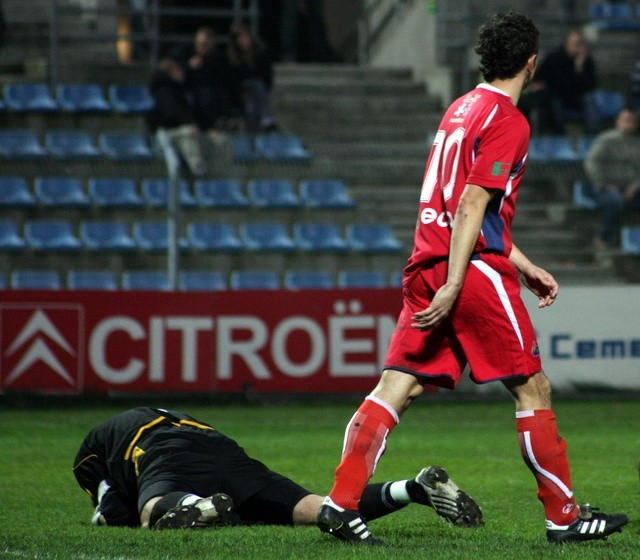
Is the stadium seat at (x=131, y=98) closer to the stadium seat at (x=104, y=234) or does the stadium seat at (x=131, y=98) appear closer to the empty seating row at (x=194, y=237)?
the empty seating row at (x=194, y=237)

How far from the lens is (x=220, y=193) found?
50.3ft

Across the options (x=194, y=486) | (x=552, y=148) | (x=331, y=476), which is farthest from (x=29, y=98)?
(x=194, y=486)

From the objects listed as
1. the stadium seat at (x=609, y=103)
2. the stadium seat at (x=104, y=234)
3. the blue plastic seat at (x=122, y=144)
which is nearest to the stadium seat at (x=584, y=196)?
the stadium seat at (x=609, y=103)

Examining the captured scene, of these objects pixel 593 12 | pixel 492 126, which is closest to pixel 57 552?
pixel 492 126

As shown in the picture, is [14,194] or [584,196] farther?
[584,196]

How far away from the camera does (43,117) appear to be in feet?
54.9

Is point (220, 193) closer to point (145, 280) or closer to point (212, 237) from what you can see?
point (212, 237)

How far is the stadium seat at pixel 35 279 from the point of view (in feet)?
46.6

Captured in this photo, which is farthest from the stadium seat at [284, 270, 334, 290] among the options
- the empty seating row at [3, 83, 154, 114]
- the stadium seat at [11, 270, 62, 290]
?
the empty seating row at [3, 83, 154, 114]

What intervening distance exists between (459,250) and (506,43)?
799 mm

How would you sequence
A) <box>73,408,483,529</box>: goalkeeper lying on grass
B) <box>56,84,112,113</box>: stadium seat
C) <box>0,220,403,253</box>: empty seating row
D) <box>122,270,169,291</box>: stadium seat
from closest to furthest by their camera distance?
<box>73,408,483,529</box>: goalkeeper lying on grass
<box>122,270,169,291</box>: stadium seat
<box>0,220,403,253</box>: empty seating row
<box>56,84,112,113</box>: stadium seat

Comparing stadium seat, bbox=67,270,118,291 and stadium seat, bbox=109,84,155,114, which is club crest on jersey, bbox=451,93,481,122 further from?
stadium seat, bbox=109,84,155,114

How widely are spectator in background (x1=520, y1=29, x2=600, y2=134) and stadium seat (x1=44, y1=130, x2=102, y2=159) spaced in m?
5.65

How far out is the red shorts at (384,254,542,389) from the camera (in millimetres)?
4805
